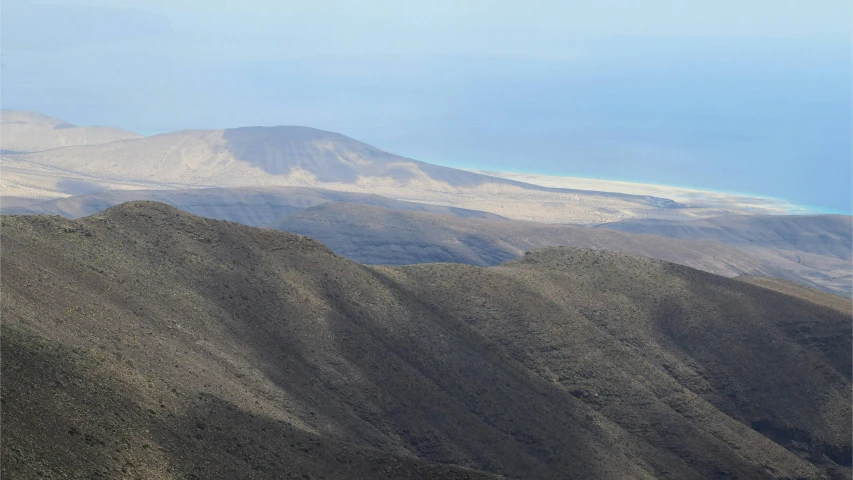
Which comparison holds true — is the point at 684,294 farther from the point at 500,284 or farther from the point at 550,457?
the point at 550,457

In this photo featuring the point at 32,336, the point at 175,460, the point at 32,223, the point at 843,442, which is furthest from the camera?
the point at 843,442

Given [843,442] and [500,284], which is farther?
[500,284]

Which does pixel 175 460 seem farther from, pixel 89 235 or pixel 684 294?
pixel 684 294

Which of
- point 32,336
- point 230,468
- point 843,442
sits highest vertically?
point 32,336

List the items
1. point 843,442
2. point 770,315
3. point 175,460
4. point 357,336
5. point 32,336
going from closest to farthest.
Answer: point 175,460
point 32,336
point 357,336
point 843,442
point 770,315

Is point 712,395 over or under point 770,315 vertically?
under

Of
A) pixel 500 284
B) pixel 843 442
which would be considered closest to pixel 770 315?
pixel 843 442
